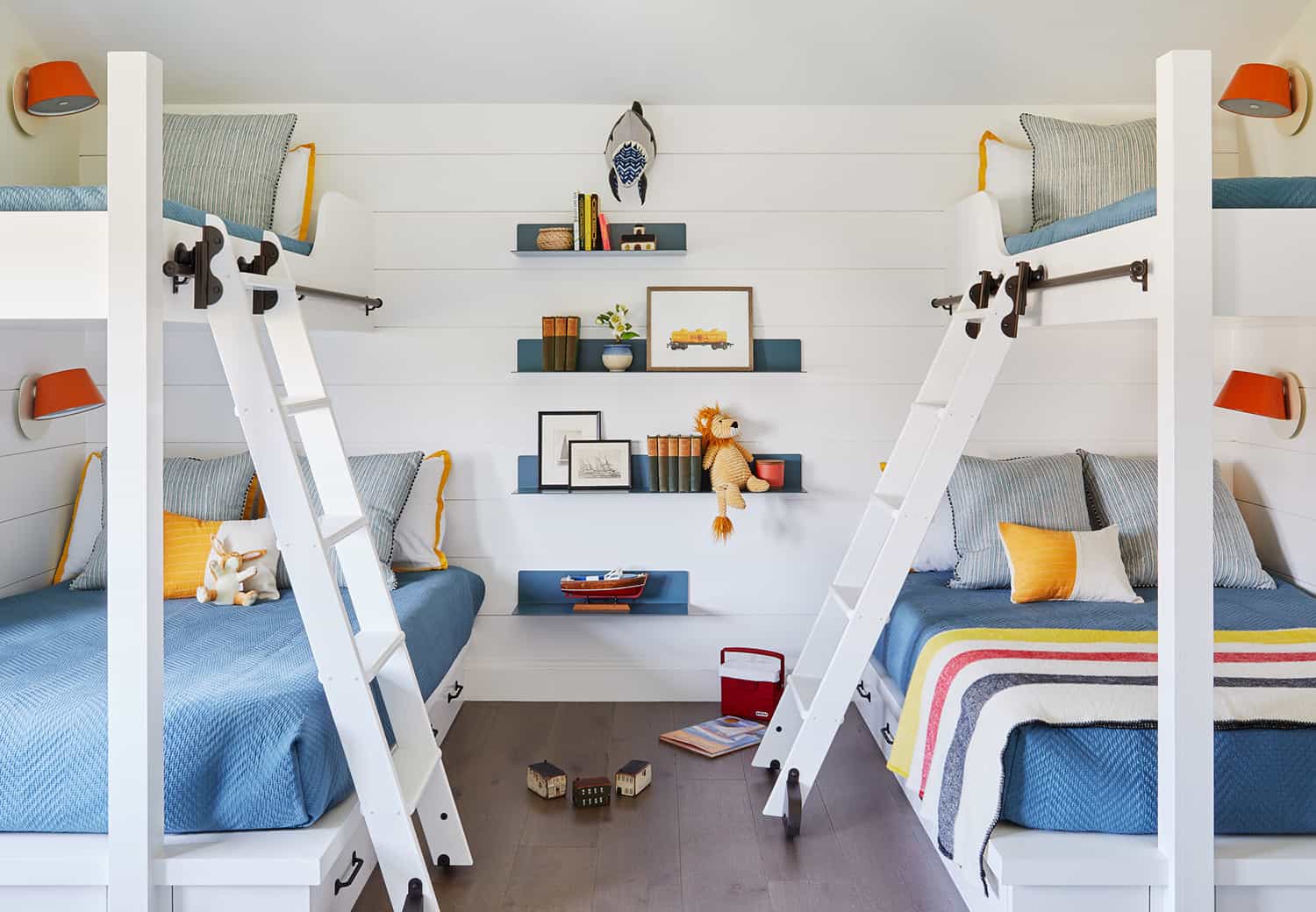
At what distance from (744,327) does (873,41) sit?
102 cm

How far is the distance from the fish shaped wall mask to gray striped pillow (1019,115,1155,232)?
1.29 meters

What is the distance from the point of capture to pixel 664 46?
3361 millimetres

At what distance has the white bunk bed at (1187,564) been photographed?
190 centimetres

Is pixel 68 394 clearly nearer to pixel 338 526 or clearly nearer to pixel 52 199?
pixel 52 199

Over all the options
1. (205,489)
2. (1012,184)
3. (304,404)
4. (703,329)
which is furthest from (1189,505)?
(205,489)

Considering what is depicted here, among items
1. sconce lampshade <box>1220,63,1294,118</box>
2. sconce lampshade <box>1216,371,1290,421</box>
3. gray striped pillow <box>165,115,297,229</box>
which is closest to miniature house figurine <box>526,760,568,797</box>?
gray striped pillow <box>165,115,297,229</box>

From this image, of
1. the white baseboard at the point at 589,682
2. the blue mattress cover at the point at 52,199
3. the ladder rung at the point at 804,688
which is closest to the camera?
the blue mattress cover at the point at 52,199

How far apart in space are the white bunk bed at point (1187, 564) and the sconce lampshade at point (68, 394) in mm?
2814

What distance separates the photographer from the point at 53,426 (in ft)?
11.4

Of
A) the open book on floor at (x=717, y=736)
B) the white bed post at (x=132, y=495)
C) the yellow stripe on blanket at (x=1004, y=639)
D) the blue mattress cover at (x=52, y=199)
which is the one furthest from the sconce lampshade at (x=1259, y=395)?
the blue mattress cover at (x=52, y=199)

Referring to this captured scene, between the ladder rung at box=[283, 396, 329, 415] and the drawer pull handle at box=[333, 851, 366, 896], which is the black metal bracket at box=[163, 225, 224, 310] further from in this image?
the drawer pull handle at box=[333, 851, 366, 896]

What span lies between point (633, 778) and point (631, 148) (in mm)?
2065

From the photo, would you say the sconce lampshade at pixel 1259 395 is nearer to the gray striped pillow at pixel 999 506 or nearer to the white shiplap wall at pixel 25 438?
the gray striped pillow at pixel 999 506

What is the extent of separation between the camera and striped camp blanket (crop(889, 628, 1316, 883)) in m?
2.06
